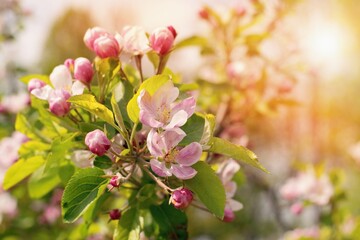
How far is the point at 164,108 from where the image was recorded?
3.72 ft

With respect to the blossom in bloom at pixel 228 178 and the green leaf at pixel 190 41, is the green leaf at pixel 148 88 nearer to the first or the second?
the blossom in bloom at pixel 228 178

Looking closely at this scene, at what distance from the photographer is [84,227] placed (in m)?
1.54

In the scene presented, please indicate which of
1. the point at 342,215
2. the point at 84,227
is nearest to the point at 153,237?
the point at 84,227

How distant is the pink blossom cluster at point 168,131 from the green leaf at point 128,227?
219 millimetres

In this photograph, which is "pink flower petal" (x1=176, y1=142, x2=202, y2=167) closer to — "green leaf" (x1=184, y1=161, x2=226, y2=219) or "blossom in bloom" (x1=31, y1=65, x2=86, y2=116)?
"green leaf" (x1=184, y1=161, x2=226, y2=219)

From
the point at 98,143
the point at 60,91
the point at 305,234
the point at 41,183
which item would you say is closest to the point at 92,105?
the point at 98,143

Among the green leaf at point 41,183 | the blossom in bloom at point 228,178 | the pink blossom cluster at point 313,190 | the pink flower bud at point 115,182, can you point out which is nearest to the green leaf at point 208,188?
the pink flower bud at point 115,182

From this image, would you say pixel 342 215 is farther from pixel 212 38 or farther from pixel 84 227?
pixel 84 227

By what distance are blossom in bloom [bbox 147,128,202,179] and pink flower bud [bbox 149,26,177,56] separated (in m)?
0.28

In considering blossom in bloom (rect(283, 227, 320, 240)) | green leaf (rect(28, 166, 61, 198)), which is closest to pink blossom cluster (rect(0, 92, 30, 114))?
green leaf (rect(28, 166, 61, 198))

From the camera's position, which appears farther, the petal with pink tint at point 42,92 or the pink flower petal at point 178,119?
the petal with pink tint at point 42,92

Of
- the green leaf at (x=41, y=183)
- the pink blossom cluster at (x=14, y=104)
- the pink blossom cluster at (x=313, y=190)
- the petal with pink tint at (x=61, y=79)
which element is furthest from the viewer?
the pink blossom cluster at (x=313, y=190)

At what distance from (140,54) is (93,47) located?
117 mm

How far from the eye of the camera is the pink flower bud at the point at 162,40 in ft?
4.23
